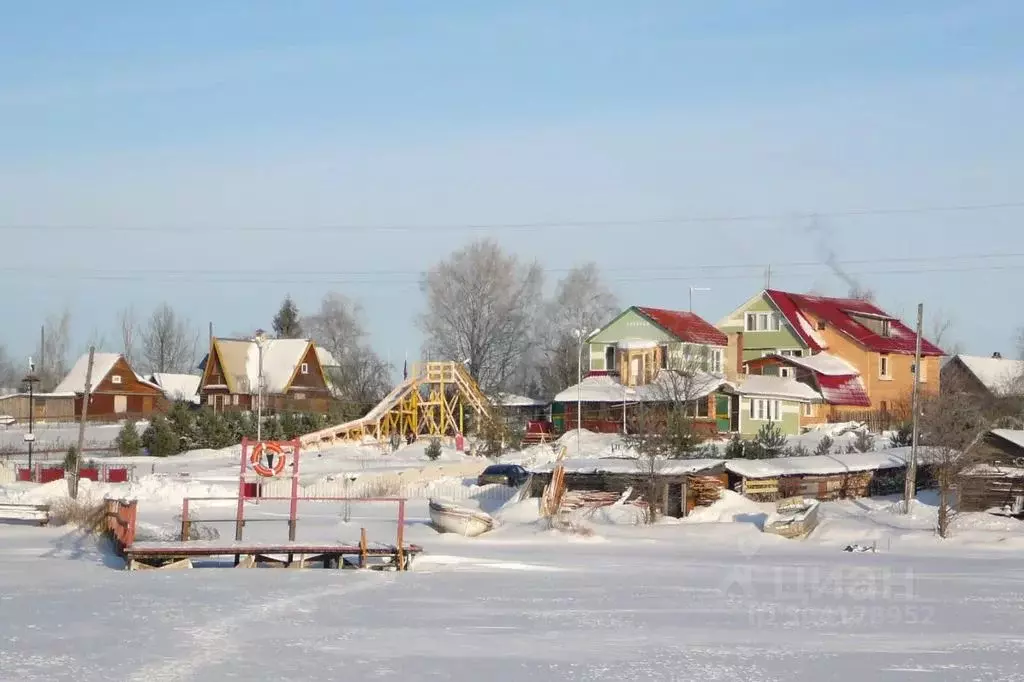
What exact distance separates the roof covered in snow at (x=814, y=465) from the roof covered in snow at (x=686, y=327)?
26.0m

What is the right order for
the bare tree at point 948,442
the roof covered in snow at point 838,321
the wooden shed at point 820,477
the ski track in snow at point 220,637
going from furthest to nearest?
the roof covered in snow at point 838,321, the wooden shed at point 820,477, the bare tree at point 948,442, the ski track in snow at point 220,637

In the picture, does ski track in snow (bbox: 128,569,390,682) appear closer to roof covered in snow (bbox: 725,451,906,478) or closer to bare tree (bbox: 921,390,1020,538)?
bare tree (bbox: 921,390,1020,538)

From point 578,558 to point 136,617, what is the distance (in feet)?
39.1

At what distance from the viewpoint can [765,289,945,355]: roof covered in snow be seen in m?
74.1

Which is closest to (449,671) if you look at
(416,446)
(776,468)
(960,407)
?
(776,468)

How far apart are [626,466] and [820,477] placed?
657 centimetres

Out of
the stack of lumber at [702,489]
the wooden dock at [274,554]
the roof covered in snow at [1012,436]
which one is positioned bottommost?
the wooden dock at [274,554]

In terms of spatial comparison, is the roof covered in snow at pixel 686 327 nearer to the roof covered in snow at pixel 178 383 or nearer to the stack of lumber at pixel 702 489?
the stack of lumber at pixel 702 489

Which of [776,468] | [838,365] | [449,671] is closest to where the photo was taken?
[449,671]

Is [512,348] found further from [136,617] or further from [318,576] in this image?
[136,617]

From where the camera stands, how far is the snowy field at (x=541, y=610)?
15.6 meters

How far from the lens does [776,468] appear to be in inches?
1601

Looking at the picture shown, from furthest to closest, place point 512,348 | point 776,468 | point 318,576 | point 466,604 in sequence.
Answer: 1. point 512,348
2. point 776,468
3. point 318,576
4. point 466,604

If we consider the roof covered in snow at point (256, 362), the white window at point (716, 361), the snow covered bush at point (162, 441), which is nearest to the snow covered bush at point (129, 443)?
the snow covered bush at point (162, 441)
